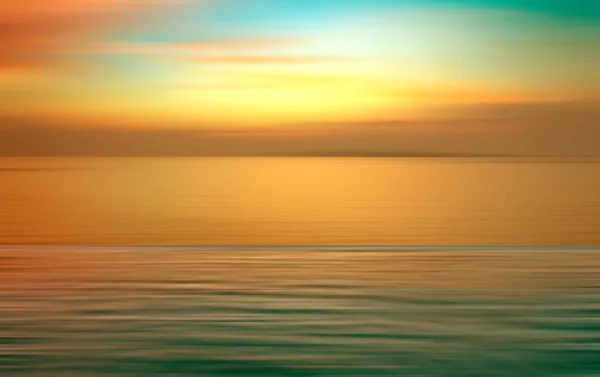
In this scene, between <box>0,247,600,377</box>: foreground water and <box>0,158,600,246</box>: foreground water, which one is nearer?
<box>0,247,600,377</box>: foreground water

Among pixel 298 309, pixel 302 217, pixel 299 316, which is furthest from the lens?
pixel 302 217

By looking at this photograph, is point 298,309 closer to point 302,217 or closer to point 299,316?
point 299,316

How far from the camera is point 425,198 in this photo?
1994 centimetres

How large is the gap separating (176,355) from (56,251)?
3.95 meters

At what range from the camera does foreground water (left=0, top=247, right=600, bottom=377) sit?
394 cm

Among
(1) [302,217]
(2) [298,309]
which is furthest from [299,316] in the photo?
(1) [302,217]

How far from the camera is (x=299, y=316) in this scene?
4.92m

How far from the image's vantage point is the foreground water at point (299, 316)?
12.9ft

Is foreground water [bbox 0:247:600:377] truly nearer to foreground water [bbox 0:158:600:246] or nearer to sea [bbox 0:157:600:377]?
sea [bbox 0:157:600:377]

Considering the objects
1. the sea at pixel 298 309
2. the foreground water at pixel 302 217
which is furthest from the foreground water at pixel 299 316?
the foreground water at pixel 302 217

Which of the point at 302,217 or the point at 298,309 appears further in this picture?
the point at 302,217

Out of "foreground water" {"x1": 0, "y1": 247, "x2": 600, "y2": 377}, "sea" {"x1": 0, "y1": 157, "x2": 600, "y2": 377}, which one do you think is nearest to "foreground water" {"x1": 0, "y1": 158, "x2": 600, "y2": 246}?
"sea" {"x1": 0, "y1": 157, "x2": 600, "y2": 377}

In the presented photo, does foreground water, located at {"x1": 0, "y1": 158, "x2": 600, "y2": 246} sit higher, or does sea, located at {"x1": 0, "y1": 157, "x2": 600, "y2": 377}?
foreground water, located at {"x1": 0, "y1": 158, "x2": 600, "y2": 246}

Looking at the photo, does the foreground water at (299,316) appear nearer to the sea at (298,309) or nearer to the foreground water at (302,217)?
the sea at (298,309)
